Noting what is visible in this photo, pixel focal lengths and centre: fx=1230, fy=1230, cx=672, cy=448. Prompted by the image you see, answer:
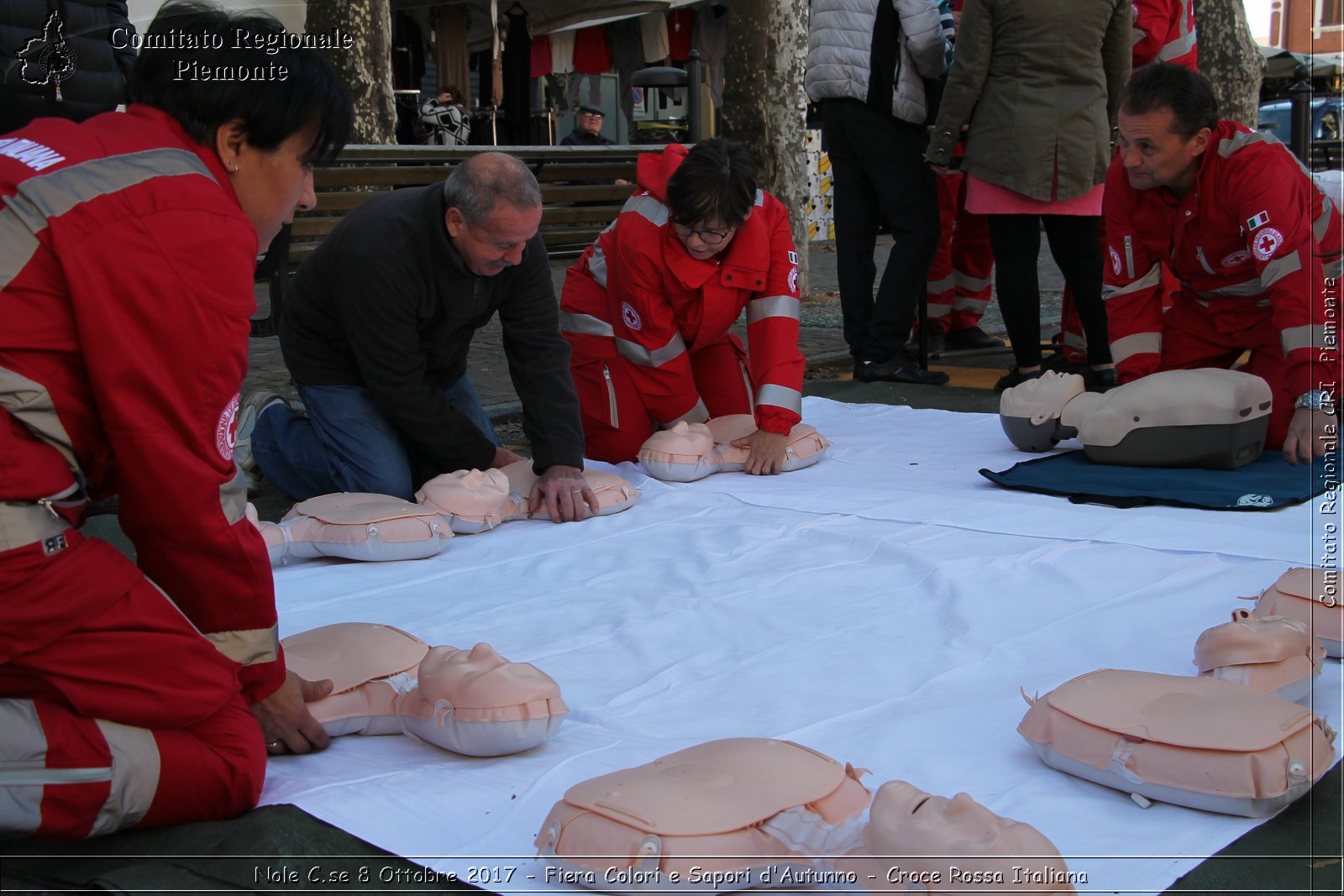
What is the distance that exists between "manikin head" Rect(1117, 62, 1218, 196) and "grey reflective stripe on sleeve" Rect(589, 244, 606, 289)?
152 centimetres

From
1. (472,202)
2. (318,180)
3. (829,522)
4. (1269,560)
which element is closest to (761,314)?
(829,522)

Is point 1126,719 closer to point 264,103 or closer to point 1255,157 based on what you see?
point 264,103

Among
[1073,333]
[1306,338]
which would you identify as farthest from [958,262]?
[1306,338]

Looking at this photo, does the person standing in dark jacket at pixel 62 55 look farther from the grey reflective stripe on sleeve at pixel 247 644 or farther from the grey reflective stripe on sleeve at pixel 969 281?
the grey reflective stripe on sleeve at pixel 969 281

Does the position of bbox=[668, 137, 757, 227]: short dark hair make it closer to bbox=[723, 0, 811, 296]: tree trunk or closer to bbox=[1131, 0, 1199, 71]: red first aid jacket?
bbox=[1131, 0, 1199, 71]: red first aid jacket

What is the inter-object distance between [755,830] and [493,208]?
171 cm

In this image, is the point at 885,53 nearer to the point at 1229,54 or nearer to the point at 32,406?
the point at 32,406

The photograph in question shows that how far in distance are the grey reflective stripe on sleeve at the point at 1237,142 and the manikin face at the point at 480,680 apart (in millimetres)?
2488

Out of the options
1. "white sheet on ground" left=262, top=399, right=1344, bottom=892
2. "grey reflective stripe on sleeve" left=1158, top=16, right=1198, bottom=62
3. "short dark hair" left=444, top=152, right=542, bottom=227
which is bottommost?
"white sheet on ground" left=262, top=399, right=1344, bottom=892

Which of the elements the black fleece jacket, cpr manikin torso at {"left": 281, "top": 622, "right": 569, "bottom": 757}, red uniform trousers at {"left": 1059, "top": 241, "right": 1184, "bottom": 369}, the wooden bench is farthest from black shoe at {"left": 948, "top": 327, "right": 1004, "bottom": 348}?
cpr manikin torso at {"left": 281, "top": 622, "right": 569, "bottom": 757}

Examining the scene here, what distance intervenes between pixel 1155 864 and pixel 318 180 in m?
4.95

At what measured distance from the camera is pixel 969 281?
18.1 feet

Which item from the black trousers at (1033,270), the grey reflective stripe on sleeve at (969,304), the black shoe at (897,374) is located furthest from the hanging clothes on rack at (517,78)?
the black trousers at (1033,270)

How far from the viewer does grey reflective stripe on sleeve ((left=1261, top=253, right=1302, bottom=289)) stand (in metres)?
3.09
